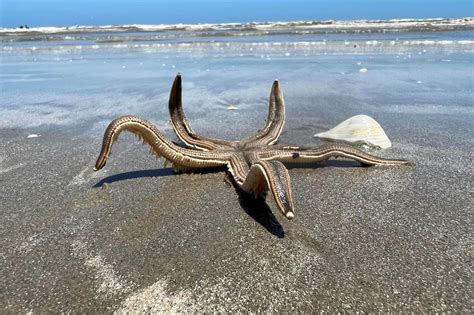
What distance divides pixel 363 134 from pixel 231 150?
1893 mm

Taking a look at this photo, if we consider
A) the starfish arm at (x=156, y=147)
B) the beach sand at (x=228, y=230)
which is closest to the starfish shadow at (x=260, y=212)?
the beach sand at (x=228, y=230)

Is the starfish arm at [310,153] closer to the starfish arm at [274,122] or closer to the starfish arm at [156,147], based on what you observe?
the starfish arm at [274,122]

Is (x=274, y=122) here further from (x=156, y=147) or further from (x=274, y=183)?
(x=274, y=183)

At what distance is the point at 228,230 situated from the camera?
3170 mm

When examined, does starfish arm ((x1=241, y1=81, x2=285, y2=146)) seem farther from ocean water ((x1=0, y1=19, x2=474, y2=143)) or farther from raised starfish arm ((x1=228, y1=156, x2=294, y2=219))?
raised starfish arm ((x1=228, y1=156, x2=294, y2=219))

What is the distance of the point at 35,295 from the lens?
2.45 meters

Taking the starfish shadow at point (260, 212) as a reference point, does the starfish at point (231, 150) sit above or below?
above

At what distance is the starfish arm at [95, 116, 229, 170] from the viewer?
3.35 meters

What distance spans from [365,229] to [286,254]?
758 millimetres

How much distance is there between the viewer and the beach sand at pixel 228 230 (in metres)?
2.42

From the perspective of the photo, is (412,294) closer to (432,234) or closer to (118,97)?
(432,234)

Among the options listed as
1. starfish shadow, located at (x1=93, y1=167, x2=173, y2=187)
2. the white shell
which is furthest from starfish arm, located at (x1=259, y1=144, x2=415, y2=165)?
starfish shadow, located at (x1=93, y1=167, x2=173, y2=187)

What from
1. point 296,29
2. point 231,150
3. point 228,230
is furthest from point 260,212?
point 296,29

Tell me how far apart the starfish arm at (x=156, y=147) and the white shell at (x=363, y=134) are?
1888mm
